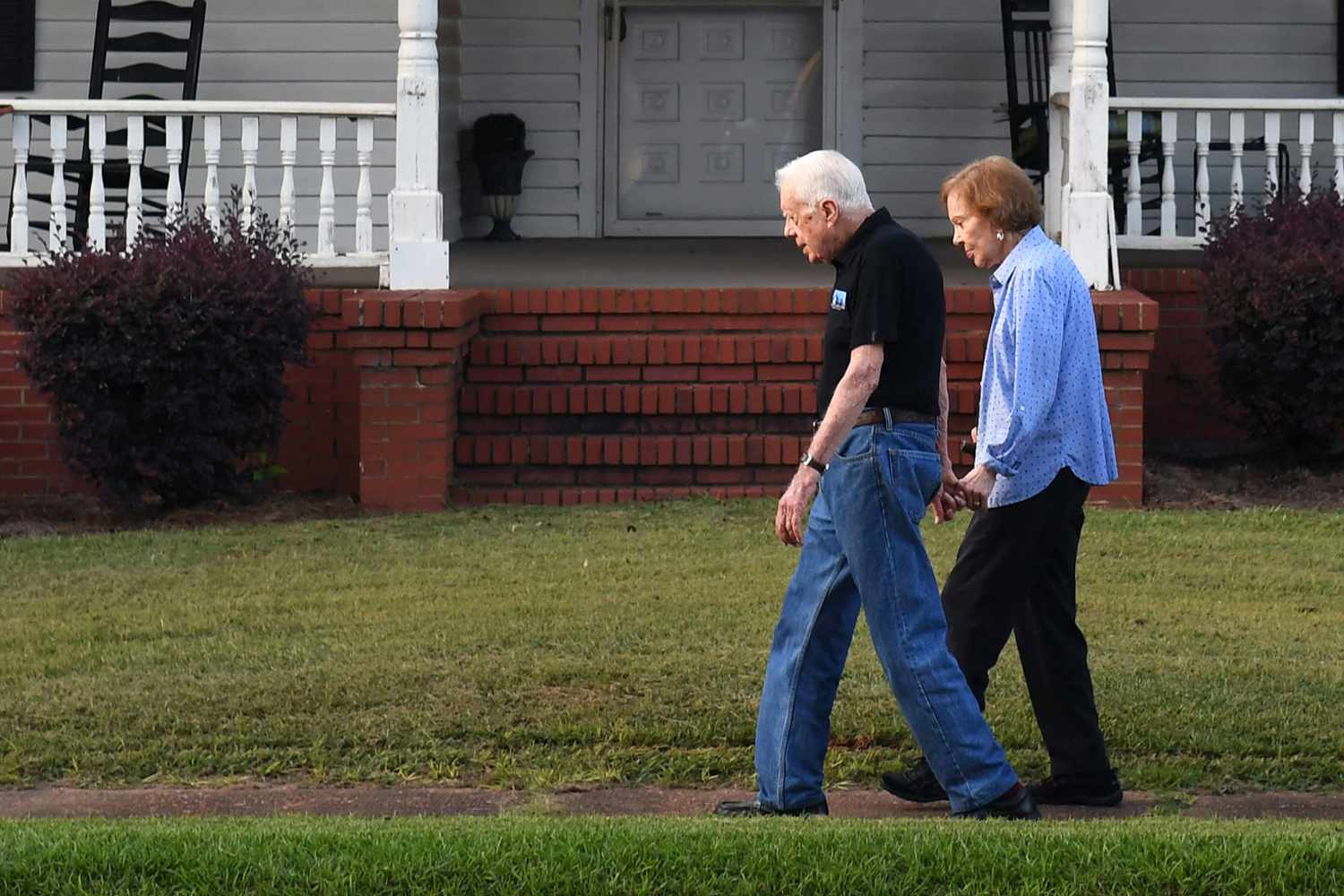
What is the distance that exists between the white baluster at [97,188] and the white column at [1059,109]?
15.9ft

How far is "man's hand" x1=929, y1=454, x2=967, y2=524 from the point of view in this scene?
4836 millimetres

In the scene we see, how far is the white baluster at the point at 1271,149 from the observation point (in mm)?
10047

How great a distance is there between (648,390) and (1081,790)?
15.7ft

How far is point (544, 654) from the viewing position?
6422 millimetres

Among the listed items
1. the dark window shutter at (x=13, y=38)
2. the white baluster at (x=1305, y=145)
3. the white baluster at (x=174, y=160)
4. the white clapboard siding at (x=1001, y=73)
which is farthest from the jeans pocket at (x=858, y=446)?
the dark window shutter at (x=13, y=38)

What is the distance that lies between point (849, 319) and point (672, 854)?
1.36 meters

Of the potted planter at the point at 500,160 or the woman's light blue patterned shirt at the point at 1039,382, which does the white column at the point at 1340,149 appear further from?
the woman's light blue patterned shirt at the point at 1039,382

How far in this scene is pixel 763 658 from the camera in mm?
6371

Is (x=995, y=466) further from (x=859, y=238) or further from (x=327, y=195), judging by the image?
(x=327, y=195)

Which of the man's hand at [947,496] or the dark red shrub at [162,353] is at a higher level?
the dark red shrub at [162,353]

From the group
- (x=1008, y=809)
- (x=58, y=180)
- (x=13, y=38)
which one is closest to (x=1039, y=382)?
(x=1008, y=809)

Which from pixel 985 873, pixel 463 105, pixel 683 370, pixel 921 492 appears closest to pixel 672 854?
pixel 985 873

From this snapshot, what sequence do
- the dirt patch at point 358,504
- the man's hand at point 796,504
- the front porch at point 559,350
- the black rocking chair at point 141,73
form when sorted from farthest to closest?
the black rocking chair at point 141,73 < the front porch at point 559,350 < the dirt patch at point 358,504 < the man's hand at point 796,504

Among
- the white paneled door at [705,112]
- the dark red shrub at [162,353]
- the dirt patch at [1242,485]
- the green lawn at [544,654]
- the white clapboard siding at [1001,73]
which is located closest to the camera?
the green lawn at [544,654]
